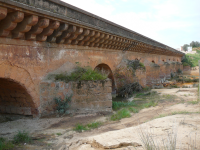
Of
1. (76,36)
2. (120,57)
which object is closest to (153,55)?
(120,57)

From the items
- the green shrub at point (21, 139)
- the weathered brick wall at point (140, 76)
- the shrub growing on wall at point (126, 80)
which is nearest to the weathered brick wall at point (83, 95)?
the green shrub at point (21, 139)

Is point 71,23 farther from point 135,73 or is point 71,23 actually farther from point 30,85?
point 135,73

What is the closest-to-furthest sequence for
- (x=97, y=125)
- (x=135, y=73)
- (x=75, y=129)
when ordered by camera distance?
(x=75, y=129) < (x=97, y=125) < (x=135, y=73)

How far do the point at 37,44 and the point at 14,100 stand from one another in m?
1.72

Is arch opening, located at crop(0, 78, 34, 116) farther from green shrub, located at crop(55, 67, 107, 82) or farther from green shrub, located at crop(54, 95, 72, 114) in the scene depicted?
green shrub, located at crop(55, 67, 107, 82)

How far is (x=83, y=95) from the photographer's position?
19.3ft

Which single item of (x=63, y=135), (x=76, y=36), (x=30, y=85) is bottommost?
(x=63, y=135)

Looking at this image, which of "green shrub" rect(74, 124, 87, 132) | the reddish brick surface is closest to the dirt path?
"green shrub" rect(74, 124, 87, 132)

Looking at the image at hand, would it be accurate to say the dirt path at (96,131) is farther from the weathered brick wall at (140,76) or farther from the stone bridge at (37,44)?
the weathered brick wall at (140,76)

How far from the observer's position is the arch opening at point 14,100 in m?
5.01

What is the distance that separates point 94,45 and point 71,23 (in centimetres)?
224

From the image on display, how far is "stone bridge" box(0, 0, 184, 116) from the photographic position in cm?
430

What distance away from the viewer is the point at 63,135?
13.6 feet

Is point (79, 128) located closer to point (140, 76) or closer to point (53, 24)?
point (53, 24)
